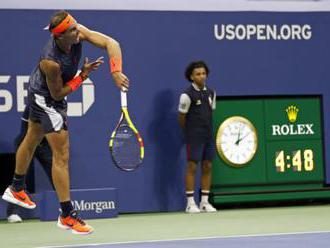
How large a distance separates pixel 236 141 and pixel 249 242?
3.94m

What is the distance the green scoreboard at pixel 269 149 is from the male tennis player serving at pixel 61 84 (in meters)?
3.54

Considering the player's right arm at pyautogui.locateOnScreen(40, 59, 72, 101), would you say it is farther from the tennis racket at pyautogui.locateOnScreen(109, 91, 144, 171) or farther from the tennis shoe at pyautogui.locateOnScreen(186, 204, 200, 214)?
the tennis shoe at pyautogui.locateOnScreen(186, 204, 200, 214)

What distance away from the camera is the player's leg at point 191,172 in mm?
9688

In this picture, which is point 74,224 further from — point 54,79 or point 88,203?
point 88,203

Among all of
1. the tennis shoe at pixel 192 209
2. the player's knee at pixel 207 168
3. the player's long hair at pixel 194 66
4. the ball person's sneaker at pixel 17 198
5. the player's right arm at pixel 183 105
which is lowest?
the tennis shoe at pixel 192 209

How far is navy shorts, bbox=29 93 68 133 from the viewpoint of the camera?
21.9 ft

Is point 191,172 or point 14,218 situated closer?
point 14,218

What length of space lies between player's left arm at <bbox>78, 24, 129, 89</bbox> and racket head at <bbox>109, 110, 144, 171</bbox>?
0.93 meters

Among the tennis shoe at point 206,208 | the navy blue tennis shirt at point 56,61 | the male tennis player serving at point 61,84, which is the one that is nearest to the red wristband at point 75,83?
the male tennis player serving at point 61,84

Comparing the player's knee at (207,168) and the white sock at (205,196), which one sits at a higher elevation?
the player's knee at (207,168)

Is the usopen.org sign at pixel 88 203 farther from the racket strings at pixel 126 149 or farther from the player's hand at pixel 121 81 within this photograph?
the player's hand at pixel 121 81

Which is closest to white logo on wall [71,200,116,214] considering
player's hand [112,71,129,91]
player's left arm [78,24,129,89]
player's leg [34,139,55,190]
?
player's leg [34,139,55,190]

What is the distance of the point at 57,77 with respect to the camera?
6.55 m

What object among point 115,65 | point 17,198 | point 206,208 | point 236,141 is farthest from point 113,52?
point 236,141
